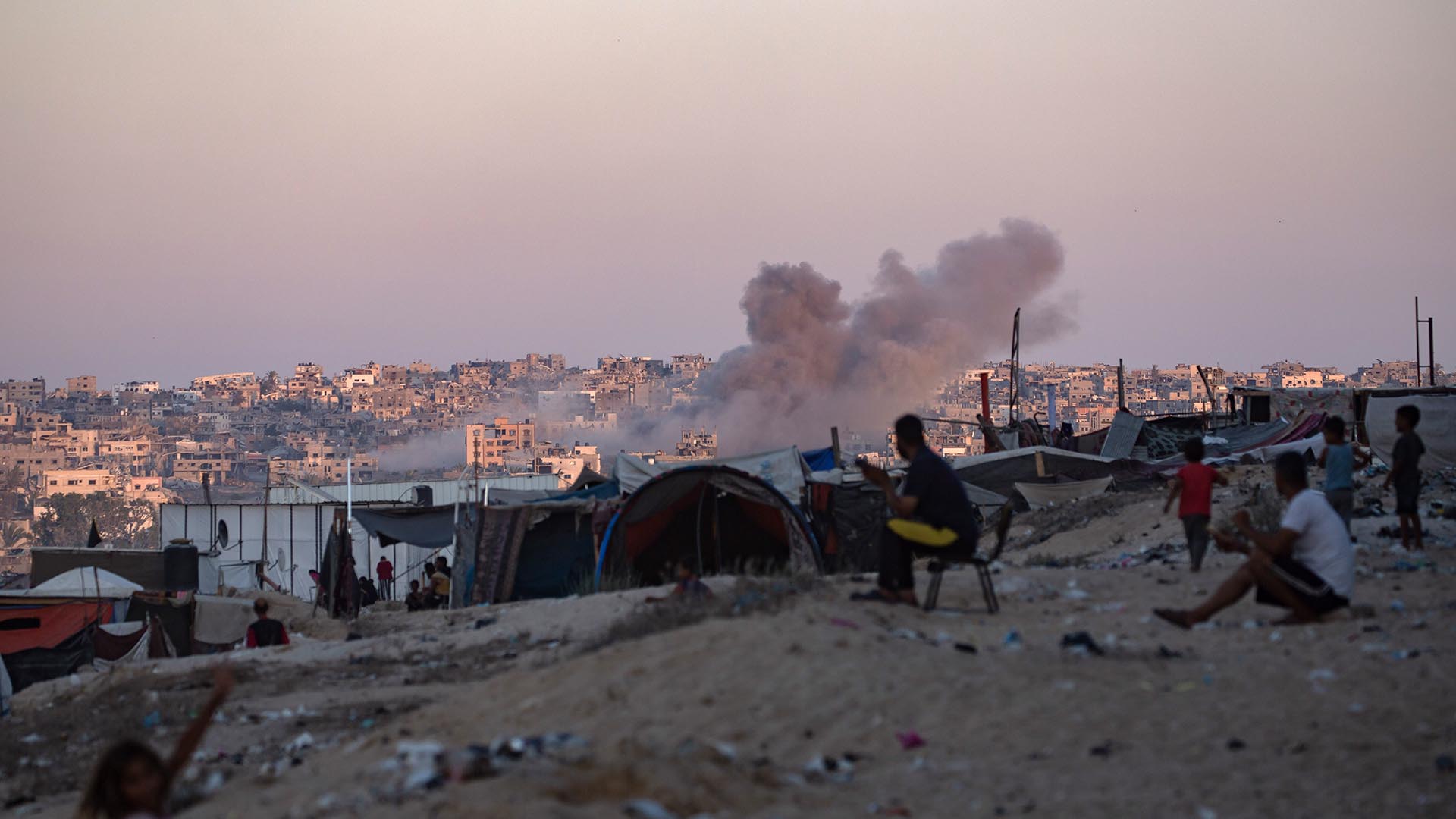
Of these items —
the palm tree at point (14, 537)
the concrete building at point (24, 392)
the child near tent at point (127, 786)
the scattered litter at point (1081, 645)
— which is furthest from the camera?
the concrete building at point (24, 392)

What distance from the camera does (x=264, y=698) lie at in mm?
9570

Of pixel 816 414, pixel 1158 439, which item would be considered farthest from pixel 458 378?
pixel 1158 439

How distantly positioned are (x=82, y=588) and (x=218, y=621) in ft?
8.35

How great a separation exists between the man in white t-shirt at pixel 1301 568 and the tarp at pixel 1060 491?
15.4 m

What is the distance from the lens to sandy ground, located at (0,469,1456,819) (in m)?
5.23

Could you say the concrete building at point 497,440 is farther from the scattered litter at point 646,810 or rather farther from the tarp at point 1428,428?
the scattered litter at point 646,810

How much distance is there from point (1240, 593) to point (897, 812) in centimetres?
379

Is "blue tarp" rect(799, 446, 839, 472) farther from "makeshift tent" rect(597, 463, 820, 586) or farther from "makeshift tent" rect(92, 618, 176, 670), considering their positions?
"makeshift tent" rect(92, 618, 176, 670)

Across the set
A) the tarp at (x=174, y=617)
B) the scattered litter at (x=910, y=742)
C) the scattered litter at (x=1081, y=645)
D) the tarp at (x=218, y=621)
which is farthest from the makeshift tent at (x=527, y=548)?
the scattered litter at (x=910, y=742)

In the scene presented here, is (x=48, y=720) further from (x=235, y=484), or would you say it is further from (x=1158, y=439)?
(x=235, y=484)

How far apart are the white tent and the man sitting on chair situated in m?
13.8

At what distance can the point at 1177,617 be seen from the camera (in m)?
8.12

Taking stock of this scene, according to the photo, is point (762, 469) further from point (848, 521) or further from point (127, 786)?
point (127, 786)

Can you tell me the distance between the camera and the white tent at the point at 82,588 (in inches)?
754
